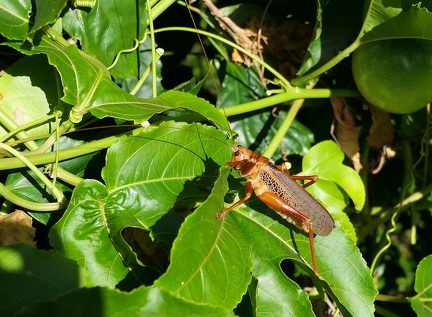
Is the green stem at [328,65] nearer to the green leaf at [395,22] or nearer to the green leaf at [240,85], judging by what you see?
the green leaf at [395,22]

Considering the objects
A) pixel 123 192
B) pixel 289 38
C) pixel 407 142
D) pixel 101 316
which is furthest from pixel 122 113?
pixel 407 142

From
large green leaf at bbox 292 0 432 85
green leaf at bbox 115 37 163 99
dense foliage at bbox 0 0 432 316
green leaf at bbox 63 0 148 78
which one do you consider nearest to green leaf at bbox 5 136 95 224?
dense foliage at bbox 0 0 432 316

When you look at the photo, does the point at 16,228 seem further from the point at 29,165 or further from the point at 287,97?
the point at 287,97

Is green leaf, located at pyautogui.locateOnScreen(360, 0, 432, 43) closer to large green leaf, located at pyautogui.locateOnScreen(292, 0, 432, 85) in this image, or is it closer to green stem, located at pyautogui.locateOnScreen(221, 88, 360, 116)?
large green leaf, located at pyautogui.locateOnScreen(292, 0, 432, 85)

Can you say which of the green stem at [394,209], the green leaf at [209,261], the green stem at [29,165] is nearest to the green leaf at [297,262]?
the green leaf at [209,261]

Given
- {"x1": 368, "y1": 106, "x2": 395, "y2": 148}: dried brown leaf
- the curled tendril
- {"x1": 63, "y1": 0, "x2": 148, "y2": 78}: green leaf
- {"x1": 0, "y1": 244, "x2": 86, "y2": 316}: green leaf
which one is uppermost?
the curled tendril

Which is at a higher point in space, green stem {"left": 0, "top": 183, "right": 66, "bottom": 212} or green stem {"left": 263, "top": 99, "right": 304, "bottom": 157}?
green stem {"left": 0, "top": 183, "right": 66, "bottom": 212}

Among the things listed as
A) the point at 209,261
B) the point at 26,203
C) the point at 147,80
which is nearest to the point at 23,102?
the point at 26,203
